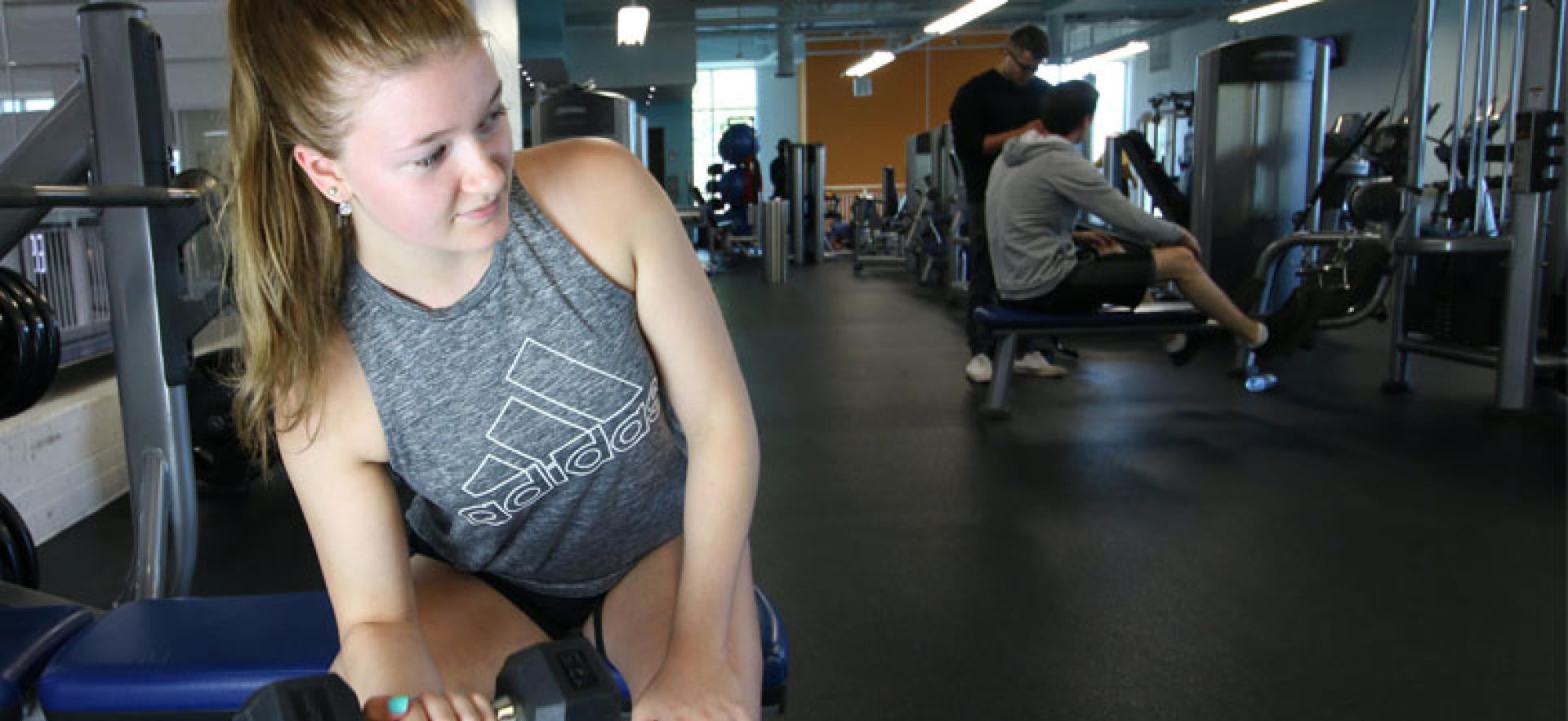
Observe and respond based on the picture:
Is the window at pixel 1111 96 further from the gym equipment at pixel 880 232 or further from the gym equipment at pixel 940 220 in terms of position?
the gym equipment at pixel 940 220

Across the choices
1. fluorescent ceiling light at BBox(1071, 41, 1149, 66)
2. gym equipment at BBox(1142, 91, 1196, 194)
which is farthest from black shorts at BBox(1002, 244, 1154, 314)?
fluorescent ceiling light at BBox(1071, 41, 1149, 66)

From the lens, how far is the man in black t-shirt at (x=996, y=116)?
4066 millimetres

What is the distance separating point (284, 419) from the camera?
2.89 ft

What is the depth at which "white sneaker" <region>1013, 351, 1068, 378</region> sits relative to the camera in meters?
4.13

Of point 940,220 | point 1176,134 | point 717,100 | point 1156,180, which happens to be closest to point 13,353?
point 1156,180

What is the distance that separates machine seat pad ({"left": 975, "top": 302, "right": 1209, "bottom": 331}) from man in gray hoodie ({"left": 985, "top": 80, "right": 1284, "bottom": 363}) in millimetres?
66

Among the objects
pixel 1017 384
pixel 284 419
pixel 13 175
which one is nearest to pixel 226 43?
pixel 284 419

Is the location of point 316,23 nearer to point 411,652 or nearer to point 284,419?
point 284,419

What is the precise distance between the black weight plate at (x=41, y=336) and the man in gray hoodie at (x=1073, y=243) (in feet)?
8.35

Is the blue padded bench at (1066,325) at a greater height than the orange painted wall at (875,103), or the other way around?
the orange painted wall at (875,103)

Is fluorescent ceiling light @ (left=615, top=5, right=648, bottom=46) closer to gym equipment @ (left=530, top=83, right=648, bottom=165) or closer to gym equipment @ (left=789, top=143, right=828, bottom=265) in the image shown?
gym equipment @ (left=789, top=143, right=828, bottom=265)

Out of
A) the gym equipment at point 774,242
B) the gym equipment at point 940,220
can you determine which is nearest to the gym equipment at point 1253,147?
the gym equipment at point 940,220

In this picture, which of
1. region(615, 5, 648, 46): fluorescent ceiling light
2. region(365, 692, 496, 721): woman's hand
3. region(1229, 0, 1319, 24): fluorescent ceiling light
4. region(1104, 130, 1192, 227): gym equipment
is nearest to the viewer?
region(365, 692, 496, 721): woman's hand

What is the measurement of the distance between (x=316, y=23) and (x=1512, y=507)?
255 cm
